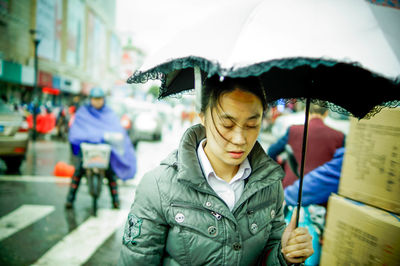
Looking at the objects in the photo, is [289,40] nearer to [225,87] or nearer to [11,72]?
[225,87]

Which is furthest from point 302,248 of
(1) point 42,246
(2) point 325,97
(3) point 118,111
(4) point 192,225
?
(3) point 118,111

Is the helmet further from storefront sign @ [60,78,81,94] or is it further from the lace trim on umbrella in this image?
storefront sign @ [60,78,81,94]

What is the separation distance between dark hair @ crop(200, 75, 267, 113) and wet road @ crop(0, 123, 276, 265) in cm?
278

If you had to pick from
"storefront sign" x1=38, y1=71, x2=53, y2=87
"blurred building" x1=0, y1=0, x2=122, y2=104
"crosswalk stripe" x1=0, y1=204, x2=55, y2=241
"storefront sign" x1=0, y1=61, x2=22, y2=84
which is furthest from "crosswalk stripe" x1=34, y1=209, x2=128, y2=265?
"storefront sign" x1=38, y1=71, x2=53, y2=87

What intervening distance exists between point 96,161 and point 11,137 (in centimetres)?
345

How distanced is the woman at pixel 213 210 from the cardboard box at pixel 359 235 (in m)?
0.48

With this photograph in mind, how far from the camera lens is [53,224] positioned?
4.35 m

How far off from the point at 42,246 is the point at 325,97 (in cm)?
383

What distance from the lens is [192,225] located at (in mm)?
1466

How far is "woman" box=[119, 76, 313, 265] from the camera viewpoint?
1.47m

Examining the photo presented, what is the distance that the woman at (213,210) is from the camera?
4.82 feet

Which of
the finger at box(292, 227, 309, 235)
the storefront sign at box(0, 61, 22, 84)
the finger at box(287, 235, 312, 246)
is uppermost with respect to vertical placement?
the storefront sign at box(0, 61, 22, 84)

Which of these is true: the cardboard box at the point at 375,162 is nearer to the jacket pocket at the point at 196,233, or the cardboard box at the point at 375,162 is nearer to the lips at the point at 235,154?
the lips at the point at 235,154

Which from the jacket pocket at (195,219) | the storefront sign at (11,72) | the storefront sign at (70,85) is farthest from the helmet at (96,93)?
the storefront sign at (70,85)
